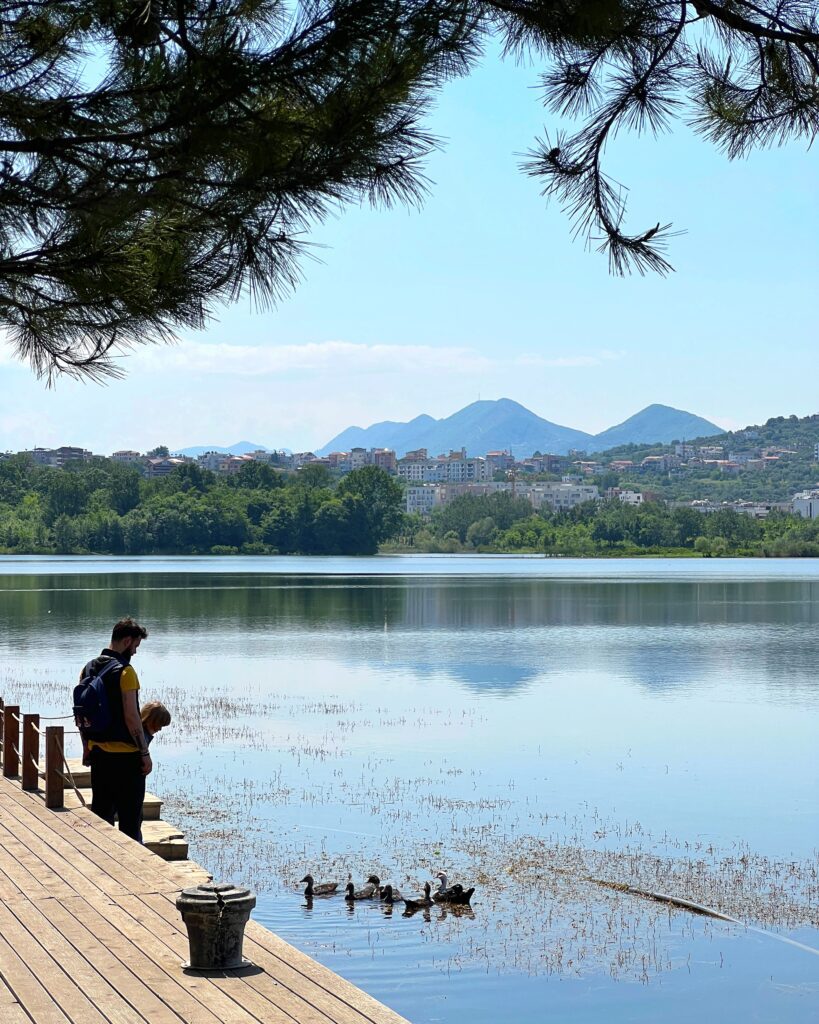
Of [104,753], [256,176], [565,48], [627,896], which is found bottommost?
[627,896]

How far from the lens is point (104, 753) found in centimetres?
974

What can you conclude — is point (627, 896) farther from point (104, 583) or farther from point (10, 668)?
point (104, 583)

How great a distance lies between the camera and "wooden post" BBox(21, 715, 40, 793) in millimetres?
12297

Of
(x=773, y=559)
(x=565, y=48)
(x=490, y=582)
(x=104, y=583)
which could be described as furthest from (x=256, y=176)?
(x=773, y=559)

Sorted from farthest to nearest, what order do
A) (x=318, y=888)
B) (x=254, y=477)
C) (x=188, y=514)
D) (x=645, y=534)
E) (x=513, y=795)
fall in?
(x=254, y=477) < (x=645, y=534) < (x=188, y=514) < (x=513, y=795) < (x=318, y=888)

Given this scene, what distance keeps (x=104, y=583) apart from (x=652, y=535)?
88.4 meters

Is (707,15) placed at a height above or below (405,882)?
above

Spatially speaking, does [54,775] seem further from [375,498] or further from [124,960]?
[375,498]

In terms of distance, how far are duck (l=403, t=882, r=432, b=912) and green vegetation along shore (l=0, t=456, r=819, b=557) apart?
138 metres

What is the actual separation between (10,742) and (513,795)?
291 inches

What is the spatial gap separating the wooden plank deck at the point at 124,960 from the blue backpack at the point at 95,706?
916 millimetres

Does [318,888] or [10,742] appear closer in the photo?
[318,888]

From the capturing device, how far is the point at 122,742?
378 inches

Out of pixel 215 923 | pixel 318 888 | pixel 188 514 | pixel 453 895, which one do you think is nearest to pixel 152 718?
pixel 215 923
